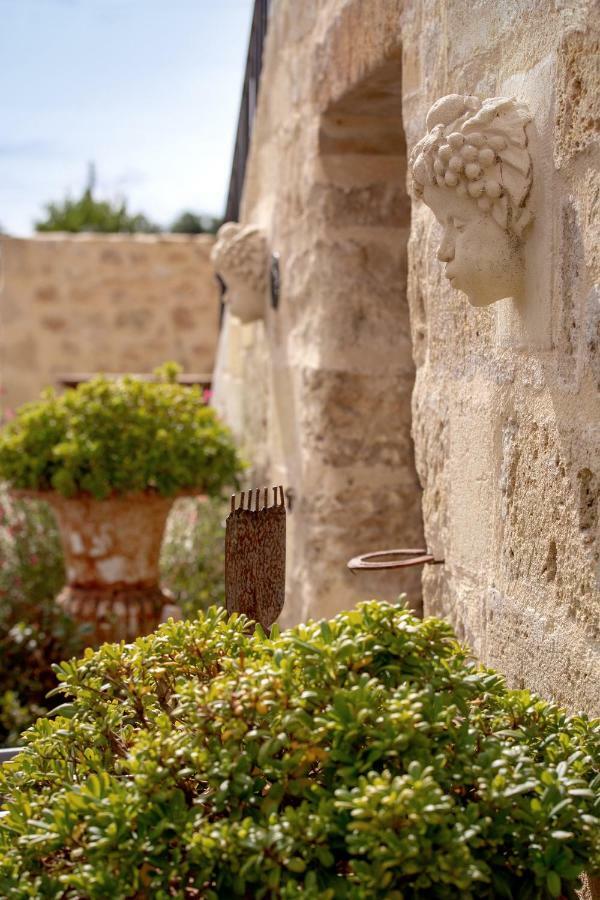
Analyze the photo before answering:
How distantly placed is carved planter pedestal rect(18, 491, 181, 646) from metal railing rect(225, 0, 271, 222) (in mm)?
1803

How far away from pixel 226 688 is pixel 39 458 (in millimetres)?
2714

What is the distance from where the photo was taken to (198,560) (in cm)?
468

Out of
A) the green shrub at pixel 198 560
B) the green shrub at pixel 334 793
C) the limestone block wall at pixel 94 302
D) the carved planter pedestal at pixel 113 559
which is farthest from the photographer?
the limestone block wall at pixel 94 302

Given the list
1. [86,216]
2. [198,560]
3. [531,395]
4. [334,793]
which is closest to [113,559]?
[198,560]

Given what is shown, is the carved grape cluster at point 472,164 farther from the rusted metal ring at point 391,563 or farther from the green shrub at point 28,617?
the green shrub at point 28,617

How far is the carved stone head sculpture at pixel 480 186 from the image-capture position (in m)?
1.58

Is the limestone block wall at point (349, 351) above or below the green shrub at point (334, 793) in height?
above

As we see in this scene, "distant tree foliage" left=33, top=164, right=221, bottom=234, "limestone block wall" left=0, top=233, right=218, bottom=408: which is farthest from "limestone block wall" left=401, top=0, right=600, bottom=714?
"distant tree foliage" left=33, top=164, right=221, bottom=234

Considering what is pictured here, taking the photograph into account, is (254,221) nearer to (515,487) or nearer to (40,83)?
(515,487)

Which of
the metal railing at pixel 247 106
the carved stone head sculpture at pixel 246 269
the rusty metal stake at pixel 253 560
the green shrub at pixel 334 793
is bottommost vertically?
the green shrub at pixel 334 793

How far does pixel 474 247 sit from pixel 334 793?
0.86 m

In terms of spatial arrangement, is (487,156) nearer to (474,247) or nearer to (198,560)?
(474,247)

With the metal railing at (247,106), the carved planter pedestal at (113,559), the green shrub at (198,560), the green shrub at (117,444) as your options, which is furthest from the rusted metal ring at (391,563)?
the metal railing at (247,106)

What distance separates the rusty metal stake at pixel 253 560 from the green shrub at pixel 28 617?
2.07 m
